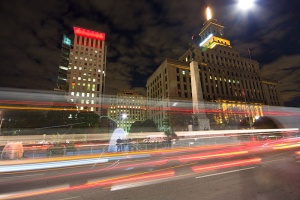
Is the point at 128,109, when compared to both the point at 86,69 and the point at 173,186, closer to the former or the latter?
the point at 86,69

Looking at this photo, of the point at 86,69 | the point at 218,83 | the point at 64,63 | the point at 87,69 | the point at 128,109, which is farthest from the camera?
the point at 128,109

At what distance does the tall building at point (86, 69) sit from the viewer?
7938 centimetres

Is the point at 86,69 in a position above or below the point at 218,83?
above

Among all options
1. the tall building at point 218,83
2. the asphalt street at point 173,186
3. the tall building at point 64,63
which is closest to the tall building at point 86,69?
the tall building at point 64,63

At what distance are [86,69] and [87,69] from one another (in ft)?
1.69

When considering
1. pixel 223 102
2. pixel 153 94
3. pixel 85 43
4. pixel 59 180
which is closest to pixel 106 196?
pixel 59 180

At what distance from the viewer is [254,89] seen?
290 ft

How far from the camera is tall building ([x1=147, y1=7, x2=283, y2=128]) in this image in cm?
7088

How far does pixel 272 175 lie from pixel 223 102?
71.1 metres

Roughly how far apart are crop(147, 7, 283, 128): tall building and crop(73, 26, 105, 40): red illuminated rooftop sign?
122 feet

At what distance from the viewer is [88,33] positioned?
9075 centimetres

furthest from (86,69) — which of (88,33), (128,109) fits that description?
(128,109)

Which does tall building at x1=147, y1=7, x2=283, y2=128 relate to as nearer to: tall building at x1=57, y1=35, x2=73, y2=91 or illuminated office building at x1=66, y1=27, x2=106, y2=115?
illuminated office building at x1=66, y1=27, x2=106, y2=115

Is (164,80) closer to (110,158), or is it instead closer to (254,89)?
(254,89)
